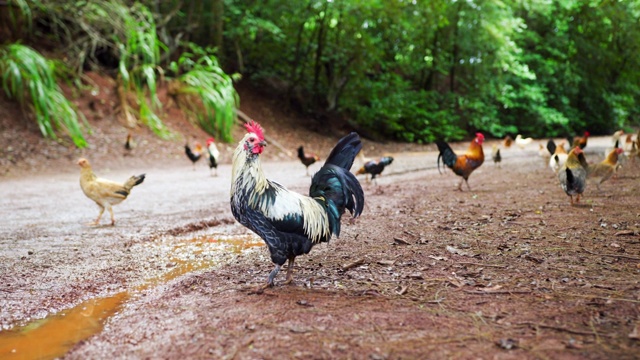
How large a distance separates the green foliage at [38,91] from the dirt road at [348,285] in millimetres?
6389

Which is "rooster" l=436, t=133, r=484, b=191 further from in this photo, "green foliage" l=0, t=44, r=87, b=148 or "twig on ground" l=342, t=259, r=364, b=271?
"green foliage" l=0, t=44, r=87, b=148

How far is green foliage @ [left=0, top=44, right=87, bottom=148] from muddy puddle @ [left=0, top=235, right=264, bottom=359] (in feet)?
32.2

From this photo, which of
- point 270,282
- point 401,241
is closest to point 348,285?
point 270,282

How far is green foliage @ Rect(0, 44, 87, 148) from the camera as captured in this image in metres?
13.0

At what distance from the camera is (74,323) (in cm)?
348

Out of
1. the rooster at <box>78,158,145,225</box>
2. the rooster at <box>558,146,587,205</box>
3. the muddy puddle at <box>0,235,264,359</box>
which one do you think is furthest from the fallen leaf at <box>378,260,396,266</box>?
the rooster at <box>78,158,145,225</box>

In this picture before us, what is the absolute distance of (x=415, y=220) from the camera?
A: 6.22 meters

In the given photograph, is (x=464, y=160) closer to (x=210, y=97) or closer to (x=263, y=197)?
(x=263, y=197)

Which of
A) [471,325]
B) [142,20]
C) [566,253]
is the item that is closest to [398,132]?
[142,20]

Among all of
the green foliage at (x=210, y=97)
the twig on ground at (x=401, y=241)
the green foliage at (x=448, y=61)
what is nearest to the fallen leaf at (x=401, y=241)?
the twig on ground at (x=401, y=241)

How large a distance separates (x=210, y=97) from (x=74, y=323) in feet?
44.2

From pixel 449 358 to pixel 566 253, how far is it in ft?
8.05

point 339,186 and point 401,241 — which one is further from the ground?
point 339,186

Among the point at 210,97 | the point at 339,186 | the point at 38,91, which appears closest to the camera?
the point at 339,186
